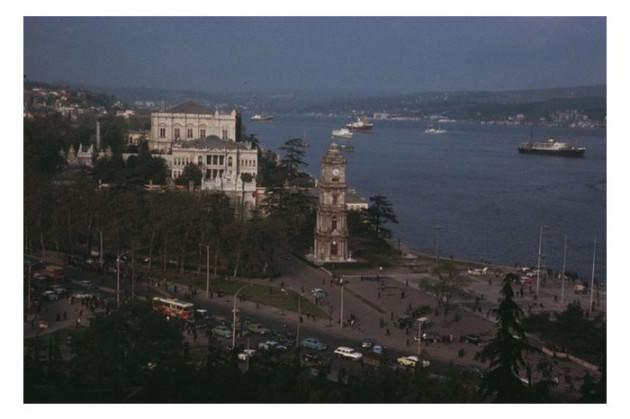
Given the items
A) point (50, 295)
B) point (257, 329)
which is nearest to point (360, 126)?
point (50, 295)

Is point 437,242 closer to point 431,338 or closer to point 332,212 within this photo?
point 332,212

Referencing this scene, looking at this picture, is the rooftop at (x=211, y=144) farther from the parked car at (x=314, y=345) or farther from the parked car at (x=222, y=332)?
the parked car at (x=314, y=345)

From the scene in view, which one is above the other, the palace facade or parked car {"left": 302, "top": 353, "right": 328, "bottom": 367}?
the palace facade

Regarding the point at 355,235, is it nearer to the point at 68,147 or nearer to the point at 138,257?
the point at 138,257

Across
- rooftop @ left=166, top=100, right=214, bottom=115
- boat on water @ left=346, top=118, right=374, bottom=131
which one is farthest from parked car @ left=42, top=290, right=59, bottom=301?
boat on water @ left=346, top=118, right=374, bottom=131

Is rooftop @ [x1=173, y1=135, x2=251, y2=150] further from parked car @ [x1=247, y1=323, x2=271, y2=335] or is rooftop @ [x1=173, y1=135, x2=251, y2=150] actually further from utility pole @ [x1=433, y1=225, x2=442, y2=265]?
parked car @ [x1=247, y1=323, x2=271, y2=335]

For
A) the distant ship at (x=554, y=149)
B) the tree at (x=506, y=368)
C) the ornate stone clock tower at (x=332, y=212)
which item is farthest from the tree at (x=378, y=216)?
the distant ship at (x=554, y=149)
